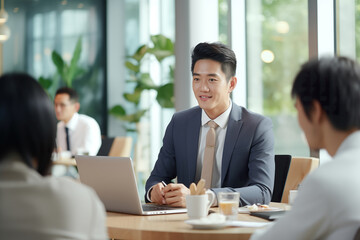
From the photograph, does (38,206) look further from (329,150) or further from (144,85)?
(144,85)

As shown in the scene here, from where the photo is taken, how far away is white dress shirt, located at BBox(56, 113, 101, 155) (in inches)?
273

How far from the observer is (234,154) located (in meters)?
2.96

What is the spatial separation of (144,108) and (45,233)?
7953 mm

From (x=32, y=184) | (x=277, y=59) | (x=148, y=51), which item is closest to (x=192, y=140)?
(x=32, y=184)

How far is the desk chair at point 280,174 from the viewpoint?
310 cm

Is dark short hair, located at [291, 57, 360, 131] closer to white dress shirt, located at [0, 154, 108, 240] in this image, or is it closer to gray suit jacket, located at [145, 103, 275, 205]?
white dress shirt, located at [0, 154, 108, 240]

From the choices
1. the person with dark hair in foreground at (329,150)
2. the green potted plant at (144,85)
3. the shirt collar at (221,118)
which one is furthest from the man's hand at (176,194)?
the green potted plant at (144,85)

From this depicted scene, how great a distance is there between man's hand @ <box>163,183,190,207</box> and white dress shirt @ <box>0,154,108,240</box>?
3.97 ft

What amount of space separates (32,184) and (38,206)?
51mm

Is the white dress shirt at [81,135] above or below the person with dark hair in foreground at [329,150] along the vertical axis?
below

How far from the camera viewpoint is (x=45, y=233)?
1.25 meters

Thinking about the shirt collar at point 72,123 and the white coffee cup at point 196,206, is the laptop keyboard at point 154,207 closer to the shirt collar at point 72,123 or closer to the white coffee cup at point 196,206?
the white coffee cup at point 196,206

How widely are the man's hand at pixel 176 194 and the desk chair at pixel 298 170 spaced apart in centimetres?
77

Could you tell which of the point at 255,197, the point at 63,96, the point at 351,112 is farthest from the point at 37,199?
the point at 63,96
